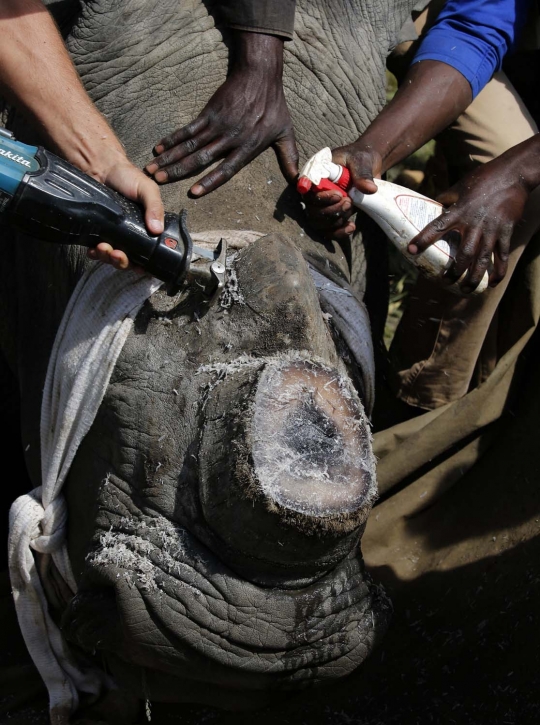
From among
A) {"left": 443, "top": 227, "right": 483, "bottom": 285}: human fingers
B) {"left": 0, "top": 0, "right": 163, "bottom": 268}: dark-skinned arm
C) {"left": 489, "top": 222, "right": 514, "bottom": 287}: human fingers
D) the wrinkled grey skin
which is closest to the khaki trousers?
{"left": 489, "top": 222, "right": 514, "bottom": 287}: human fingers

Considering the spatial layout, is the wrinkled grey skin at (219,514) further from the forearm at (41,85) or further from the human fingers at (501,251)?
the human fingers at (501,251)

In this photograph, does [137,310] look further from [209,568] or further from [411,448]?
[411,448]

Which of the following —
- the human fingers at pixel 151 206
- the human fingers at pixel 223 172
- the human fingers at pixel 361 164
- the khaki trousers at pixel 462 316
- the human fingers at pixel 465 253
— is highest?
the human fingers at pixel 151 206

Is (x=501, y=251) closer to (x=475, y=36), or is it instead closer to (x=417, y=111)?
(x=417, y=111)

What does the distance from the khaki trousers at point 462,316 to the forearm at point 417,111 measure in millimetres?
462

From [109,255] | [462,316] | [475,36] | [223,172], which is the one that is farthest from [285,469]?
[475,36]

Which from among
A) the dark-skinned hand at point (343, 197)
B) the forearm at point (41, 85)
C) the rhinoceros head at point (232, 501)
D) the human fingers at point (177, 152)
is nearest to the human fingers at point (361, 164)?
the dark-skinned hand at point (343, 197)

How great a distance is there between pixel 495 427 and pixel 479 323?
399 millimetres

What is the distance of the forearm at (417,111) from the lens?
289 centimetres

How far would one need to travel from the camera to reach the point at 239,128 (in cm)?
260

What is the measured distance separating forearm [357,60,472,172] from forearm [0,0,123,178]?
0.87 metres

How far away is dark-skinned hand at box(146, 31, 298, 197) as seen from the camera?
8.29 ft

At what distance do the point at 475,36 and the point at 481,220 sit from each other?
32.3 inches

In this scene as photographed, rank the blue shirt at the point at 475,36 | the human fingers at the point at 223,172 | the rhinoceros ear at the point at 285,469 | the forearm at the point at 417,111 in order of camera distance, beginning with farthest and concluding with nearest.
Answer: the blue shirt at the point at 475,36 → the forearm at the point at 417,111 → the human fingers at the point at 223,172 → the rhinoceros ear at the point at 285,469
